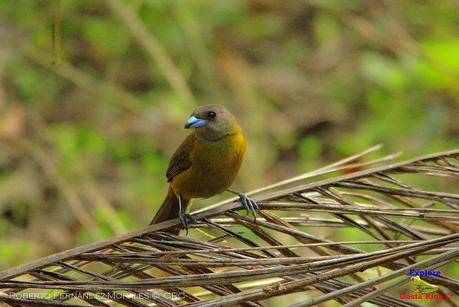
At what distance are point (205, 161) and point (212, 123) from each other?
0.72 ft

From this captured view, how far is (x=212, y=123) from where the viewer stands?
3.76m

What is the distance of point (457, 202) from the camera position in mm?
2512

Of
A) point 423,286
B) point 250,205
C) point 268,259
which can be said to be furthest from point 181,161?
point 423,286

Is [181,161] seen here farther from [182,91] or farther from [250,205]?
[182,91]

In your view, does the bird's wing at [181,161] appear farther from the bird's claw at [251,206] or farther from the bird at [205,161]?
the bird's claw at [251,206]

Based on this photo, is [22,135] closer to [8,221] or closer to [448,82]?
[8,221]

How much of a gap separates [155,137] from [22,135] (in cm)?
131

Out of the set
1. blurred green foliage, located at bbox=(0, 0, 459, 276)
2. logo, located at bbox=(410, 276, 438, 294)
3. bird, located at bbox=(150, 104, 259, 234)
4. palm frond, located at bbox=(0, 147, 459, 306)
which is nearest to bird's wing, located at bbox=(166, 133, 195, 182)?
bird, located at bbox=(150, 104, 259, 234)

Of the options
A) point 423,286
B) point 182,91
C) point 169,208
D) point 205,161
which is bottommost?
point 423,286

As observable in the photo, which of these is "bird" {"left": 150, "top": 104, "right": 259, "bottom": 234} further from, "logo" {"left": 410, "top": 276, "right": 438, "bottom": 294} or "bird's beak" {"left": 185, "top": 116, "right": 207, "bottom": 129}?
"logo" {"left": 410, "top": 276, "right": 438, "bottom": 294}

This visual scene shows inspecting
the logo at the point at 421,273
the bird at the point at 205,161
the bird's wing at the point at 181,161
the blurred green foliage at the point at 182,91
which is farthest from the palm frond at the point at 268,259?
the blurred green foliage at the point at 182,91

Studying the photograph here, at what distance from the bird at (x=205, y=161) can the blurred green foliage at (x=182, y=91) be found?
1358 mm

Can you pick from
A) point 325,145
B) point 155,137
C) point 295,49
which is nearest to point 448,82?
point 325,145

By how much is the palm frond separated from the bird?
0.83m
